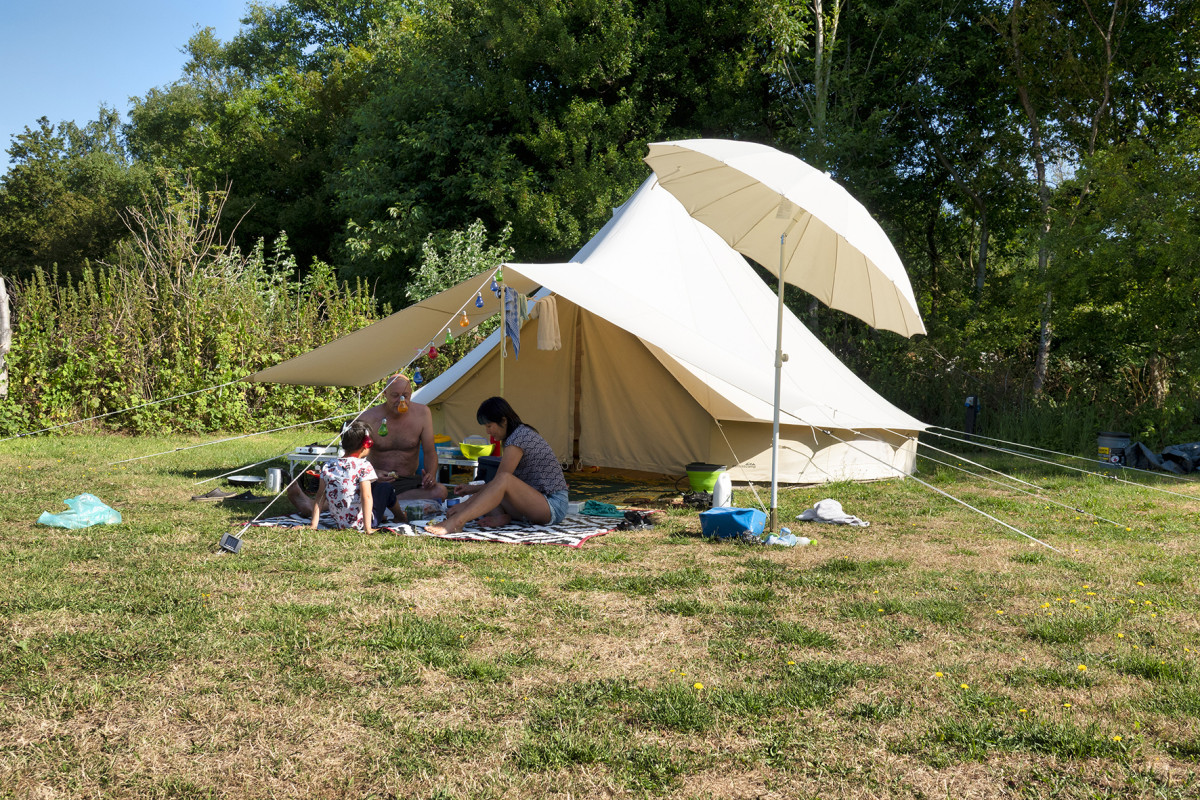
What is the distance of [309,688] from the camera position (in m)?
2.46

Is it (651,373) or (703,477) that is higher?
(651,373)

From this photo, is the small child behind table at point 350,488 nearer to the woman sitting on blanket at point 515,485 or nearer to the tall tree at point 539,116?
the woman sitting on blanket at point 515,485

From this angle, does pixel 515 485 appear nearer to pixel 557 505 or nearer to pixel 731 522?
pixel 557 505

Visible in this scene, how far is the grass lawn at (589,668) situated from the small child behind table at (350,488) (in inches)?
7.2

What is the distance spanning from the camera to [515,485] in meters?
4.78

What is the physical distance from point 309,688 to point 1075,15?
43.0 ft

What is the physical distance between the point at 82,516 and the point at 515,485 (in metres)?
2.11

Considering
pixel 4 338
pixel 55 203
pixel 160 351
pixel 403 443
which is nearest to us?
pixel 403 443

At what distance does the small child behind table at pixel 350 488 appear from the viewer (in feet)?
15.0

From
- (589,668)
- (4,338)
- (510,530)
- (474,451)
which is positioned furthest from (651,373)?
(4,338)

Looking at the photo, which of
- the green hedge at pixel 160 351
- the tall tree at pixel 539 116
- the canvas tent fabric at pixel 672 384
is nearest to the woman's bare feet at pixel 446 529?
the canvas tent fabric at pixel 672 384

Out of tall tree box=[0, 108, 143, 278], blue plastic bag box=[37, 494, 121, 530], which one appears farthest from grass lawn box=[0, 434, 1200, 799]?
tall tree box=[0, 108, 143, 278]

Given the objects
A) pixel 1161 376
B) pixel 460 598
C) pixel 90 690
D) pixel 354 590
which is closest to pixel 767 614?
pixel 460 598

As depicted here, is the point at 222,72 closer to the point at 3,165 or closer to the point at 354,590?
the point at 3,165
